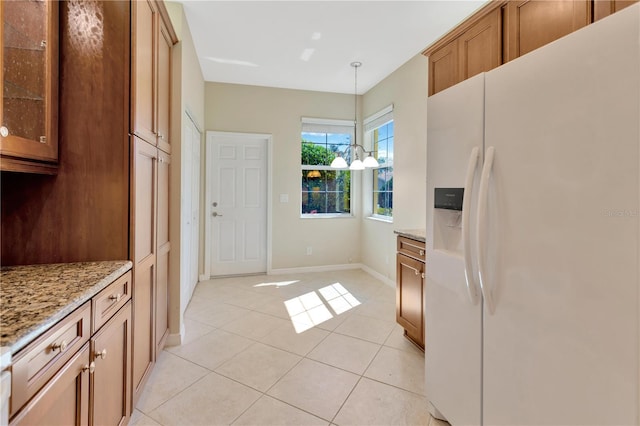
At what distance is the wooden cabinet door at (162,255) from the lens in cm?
205

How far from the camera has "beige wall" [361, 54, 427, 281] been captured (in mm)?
3312

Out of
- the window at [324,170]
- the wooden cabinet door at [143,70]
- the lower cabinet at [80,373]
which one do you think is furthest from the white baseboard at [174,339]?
the window at [324,170]

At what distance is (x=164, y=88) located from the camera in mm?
2182

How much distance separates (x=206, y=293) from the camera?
3680mm

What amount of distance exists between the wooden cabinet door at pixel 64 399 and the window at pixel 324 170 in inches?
148

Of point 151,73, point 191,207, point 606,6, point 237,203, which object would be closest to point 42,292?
point 151,73

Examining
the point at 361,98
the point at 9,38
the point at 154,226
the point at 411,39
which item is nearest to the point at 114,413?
the point at 154,226

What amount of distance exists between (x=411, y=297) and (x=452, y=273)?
3.31 ft

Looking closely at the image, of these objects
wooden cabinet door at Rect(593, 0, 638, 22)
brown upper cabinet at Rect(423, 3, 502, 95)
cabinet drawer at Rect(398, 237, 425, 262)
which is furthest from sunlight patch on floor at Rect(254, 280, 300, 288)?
wooden cabinet door at Rect(593, 0, 638, 22)

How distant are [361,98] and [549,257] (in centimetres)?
422

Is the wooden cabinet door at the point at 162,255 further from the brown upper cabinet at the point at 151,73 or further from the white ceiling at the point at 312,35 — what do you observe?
the white ceiling at the point at 312,35

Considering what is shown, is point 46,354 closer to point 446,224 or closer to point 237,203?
point 446,224

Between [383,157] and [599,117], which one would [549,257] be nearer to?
[599,117]

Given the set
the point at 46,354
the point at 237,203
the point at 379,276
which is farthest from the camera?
the point at 237,203
